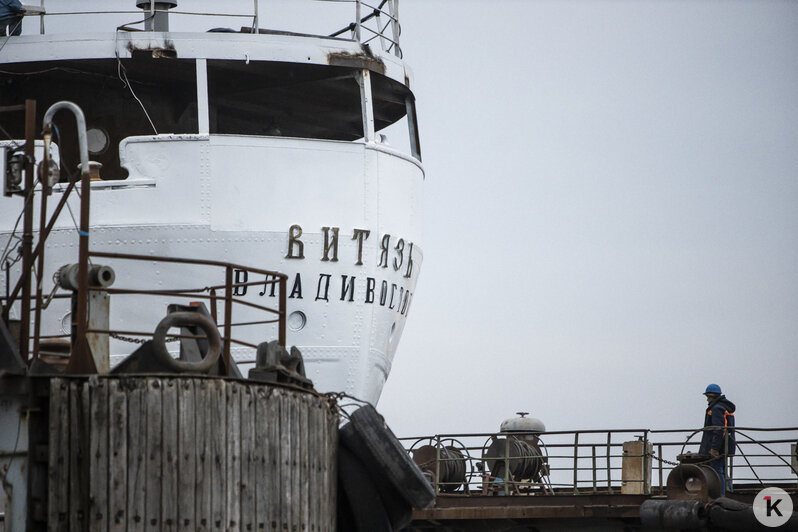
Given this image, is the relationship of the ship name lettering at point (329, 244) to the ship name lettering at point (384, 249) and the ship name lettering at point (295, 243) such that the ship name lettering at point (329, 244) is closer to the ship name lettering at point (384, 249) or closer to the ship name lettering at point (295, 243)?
the ship name lettering at point (295, 243)

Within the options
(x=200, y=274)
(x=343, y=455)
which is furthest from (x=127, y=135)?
(x=343, y=455)

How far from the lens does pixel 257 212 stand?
20.0 meters

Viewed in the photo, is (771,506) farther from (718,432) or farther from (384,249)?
(384,249)

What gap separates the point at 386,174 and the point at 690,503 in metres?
7.06

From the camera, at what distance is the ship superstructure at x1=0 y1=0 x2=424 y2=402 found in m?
19.6

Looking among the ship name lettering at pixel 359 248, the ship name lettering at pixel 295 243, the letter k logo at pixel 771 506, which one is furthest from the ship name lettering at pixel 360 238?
the letter k logo at pixel 771 506

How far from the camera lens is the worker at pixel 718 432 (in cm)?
2067

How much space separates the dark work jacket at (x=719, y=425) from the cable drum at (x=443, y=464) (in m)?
4.48

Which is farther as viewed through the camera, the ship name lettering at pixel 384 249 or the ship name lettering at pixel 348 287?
the ship name lettering at pixel 384 249

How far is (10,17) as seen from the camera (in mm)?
20562

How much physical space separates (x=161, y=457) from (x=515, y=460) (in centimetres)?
1356

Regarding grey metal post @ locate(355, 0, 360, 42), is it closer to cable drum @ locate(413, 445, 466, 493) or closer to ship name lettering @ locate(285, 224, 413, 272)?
ship name lettering @ locate(285, 224, 413, 272)

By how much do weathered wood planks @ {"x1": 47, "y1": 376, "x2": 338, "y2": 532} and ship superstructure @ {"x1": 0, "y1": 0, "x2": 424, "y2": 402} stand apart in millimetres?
6455

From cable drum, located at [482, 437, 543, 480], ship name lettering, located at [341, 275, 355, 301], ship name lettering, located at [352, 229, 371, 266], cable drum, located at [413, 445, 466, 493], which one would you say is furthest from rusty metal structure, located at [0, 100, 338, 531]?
cable drum, located at [482, 437, 543, 480]
